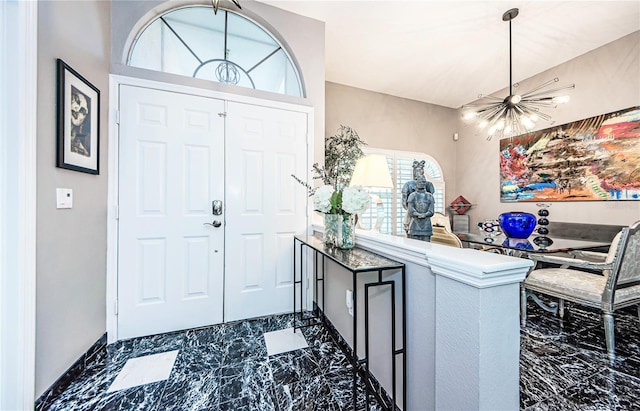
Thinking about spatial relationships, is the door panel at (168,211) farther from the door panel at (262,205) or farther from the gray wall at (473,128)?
the gray wall at (473,128)

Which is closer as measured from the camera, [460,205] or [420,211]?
[420,211]

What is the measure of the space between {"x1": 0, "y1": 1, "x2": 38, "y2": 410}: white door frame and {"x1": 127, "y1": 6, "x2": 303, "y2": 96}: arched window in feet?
3.32

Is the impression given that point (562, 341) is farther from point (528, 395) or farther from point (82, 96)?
point (82, 96)

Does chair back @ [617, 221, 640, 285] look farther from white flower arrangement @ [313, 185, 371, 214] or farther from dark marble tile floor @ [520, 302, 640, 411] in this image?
white flower arrangement @ [313, 185, 371, 214]

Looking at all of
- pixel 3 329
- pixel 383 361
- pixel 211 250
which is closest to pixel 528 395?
pixel 383 361

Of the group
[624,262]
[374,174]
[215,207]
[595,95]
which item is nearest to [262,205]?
[215,207]

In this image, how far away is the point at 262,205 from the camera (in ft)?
7.96

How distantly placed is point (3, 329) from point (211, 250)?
Answer: 121 cm

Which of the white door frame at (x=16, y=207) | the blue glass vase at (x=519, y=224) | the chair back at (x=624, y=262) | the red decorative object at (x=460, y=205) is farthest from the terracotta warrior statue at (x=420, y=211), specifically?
the red decorative object at (x=460, y=205)

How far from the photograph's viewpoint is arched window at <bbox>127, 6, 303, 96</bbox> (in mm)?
2229

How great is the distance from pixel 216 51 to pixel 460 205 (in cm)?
451

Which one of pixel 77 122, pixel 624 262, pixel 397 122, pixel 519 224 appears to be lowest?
pixel 624 262

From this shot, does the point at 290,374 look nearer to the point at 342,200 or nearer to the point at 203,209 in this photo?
the point at 342,200

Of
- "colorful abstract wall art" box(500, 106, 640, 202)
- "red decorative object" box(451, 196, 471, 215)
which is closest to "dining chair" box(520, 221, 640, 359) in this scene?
"colorful abstract wall art" box(500, 106, 640, 202)
